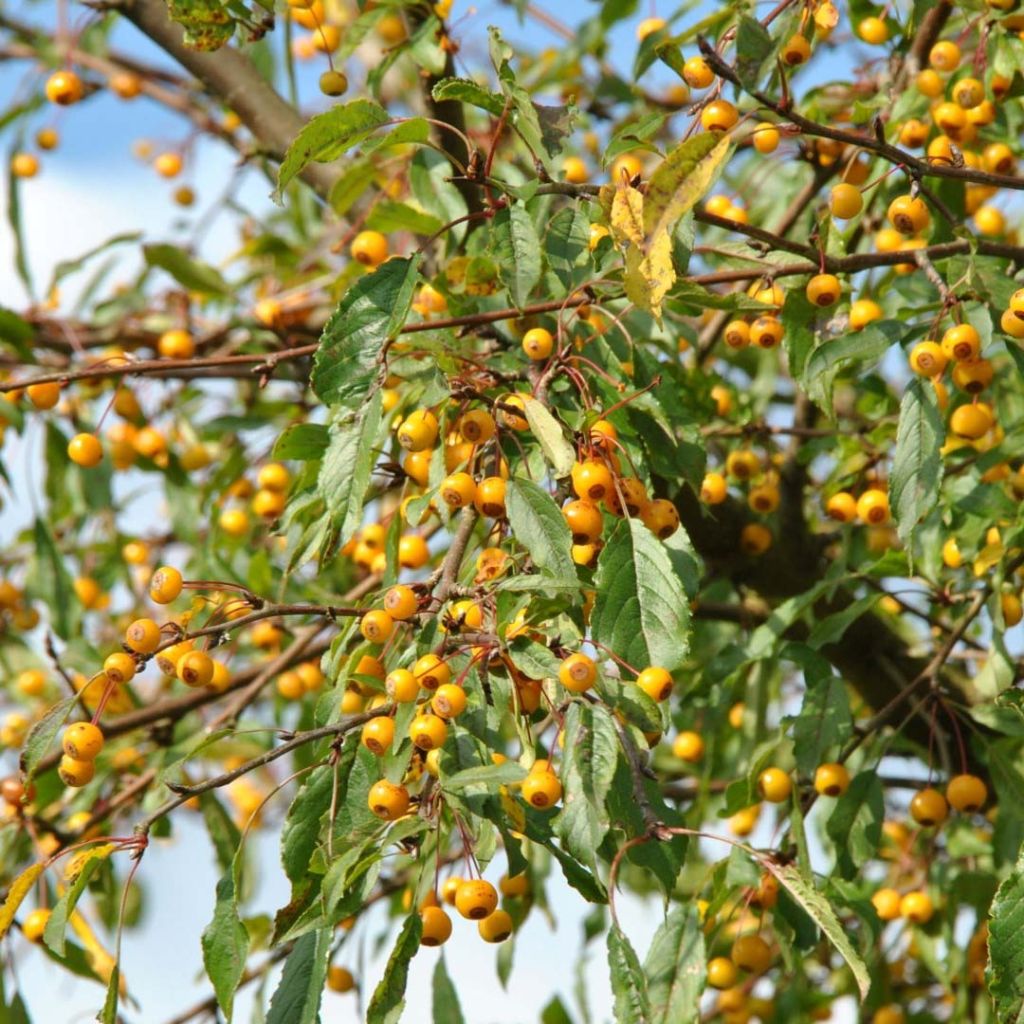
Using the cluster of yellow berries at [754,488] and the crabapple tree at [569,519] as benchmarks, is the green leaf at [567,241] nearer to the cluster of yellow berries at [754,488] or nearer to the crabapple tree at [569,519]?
the crabapple tree at [569,519]

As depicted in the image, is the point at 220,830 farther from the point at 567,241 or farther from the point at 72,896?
the point at 567,241

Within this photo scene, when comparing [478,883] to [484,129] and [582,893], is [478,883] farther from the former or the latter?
[484,129]

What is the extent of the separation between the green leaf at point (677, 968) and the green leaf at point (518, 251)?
969 millimetres

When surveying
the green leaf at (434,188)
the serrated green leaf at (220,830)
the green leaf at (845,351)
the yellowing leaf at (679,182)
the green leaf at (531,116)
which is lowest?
the serrated green leaf at (220,830)

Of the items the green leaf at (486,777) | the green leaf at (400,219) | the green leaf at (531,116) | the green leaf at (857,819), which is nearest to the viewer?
the green leaf at (486,777)

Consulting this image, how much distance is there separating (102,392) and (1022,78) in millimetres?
2367

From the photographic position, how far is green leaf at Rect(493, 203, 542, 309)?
6.19 feet

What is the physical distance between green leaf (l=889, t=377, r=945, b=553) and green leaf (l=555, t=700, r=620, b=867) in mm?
593

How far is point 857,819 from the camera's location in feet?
8.02

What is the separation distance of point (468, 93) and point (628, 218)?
29 centimetres

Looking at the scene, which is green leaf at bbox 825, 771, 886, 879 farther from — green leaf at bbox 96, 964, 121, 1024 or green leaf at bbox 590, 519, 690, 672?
green leaf at bbox 96, 964, 121, 1024

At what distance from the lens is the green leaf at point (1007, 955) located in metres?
1.68

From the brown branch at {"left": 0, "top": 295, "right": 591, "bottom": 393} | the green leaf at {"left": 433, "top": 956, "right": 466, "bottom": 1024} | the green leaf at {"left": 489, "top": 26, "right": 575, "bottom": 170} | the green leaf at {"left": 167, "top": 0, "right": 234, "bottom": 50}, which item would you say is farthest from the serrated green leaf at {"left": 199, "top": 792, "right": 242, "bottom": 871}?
the green leaf at {"left": 489, "top": 26, "right": 575, "bottom": 170}

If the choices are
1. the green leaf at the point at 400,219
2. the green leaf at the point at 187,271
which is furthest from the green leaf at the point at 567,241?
the green leaf at the point at 187,271
